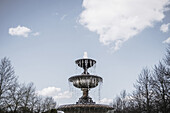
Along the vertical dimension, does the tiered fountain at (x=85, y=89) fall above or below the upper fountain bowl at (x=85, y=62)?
below

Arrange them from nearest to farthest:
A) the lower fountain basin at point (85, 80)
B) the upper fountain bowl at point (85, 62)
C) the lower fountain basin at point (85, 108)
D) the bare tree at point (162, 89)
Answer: the lower fountain basin at point (85, 108), the lower fountain basin at point (85, 80), the upper fountain bowl at point (85, 62), the bare tree at point (162, 89)

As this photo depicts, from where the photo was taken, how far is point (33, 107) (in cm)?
4200

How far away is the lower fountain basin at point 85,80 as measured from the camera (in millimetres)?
13589

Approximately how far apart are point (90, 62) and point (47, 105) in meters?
44.1

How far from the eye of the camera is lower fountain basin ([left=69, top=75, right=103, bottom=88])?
44.6 ft

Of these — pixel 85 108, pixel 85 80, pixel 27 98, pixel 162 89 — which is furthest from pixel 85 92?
pixel 27 98

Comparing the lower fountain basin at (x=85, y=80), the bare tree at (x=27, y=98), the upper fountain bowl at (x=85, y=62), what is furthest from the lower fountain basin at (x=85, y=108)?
the bare tree at (x=27, y=98)

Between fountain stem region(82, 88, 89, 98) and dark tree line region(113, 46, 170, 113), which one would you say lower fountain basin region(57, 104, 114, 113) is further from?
dark tree line region(113, 46, 170, 113)

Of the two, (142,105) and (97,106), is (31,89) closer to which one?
(142,105)

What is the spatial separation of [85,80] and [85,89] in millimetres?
1381

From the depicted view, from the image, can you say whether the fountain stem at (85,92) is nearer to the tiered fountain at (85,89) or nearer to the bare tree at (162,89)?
the tiered fountain at (85,89)

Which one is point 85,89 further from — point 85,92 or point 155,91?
point 155,91

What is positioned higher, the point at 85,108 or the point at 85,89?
the point at 85,89

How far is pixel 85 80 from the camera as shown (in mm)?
13648
